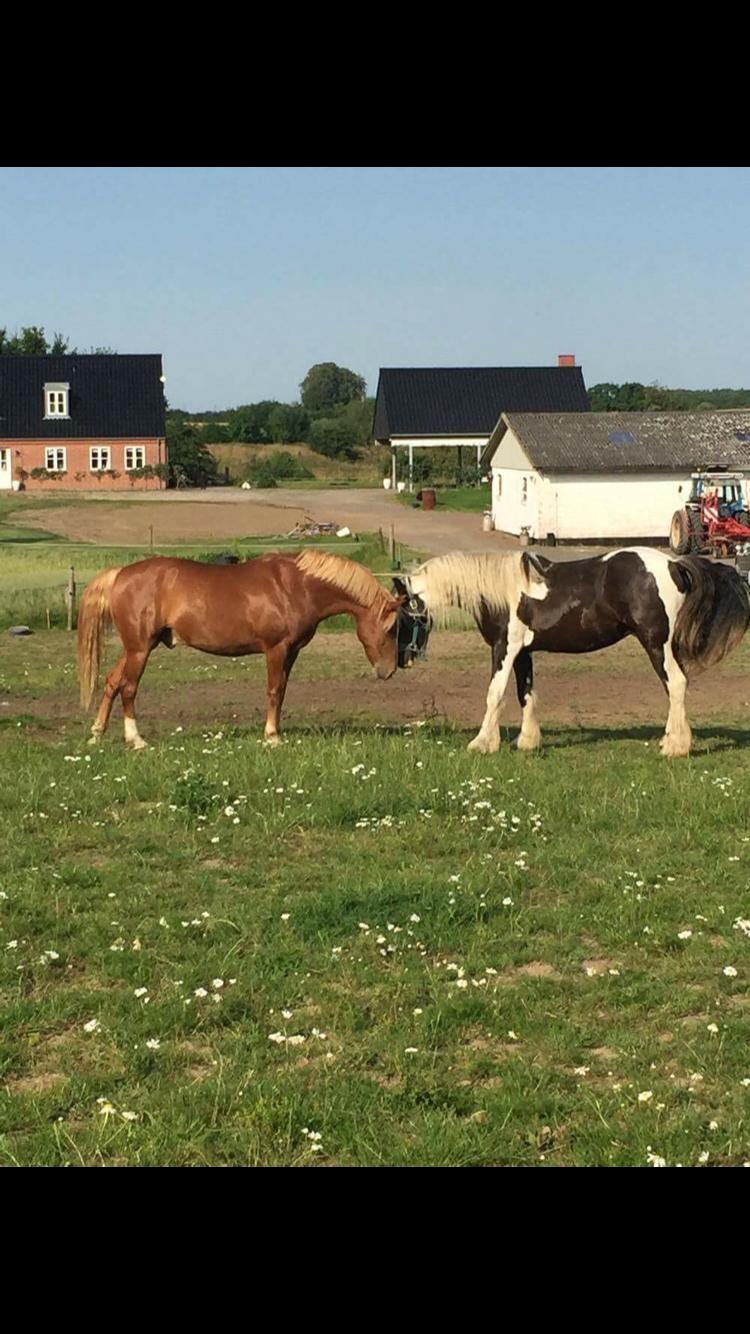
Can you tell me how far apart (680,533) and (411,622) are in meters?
29.1

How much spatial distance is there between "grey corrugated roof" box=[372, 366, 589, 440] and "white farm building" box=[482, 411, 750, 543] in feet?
105

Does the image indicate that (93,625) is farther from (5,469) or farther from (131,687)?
(5,469)

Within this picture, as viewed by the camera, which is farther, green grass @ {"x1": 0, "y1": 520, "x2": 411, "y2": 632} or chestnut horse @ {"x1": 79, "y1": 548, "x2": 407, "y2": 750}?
green grass @ {"x1": 0, "y1": 520, "x2": 411, "y2": 632}

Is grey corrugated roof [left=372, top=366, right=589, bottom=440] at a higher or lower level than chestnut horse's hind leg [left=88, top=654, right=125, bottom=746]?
higher

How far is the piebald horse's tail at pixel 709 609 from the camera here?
43.0 ft

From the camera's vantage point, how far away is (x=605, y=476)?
45281 mm

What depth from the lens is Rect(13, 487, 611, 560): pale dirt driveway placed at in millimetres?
45566

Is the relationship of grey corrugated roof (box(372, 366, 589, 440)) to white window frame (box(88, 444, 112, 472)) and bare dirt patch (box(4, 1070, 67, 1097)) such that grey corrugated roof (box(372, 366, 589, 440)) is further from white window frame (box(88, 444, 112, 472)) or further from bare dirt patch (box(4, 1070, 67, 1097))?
bare dirt patch (box(4, 1070, 67, 1097))

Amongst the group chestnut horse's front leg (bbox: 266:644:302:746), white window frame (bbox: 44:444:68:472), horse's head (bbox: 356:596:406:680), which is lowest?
chestnut horse's front leg (bbox: 266:644:302:746)

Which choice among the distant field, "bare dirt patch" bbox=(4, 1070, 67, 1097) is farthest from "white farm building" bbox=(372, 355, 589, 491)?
"bare dirt patch" bbox=(4, 1070, 67, 1097)

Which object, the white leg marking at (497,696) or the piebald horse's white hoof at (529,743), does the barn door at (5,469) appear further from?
the piebald horse's white hoof at (529,743)

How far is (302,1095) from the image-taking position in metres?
5.11
